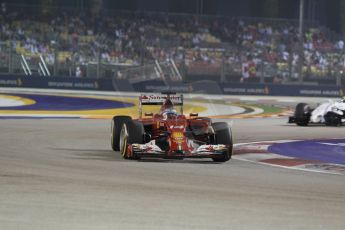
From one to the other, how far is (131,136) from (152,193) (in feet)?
12.0

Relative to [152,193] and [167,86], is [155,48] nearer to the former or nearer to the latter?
[167,86]

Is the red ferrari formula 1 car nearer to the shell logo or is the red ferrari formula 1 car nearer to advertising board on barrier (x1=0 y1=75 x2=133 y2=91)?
the shell logo

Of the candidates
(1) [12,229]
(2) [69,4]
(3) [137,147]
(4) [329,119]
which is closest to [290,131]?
(4) [329,119]

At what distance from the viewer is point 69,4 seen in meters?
46.1

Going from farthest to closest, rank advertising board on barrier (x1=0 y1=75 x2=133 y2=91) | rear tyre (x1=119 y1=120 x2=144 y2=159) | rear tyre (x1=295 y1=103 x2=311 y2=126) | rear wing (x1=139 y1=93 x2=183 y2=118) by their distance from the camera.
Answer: advertising board on barrier (x1=0 y1=75 x2=133 y2=91) < rear tyre (x1=295 y1=103 x2=311 y2=126) < rear wing (x1=139 y1=93 x2=183 y2=118) < rear tyre (x1=119 y1=120 x2=144 y2=159)

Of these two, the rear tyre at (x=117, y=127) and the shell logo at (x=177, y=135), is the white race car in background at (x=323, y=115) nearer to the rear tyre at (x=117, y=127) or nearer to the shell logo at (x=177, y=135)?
the rear tyre at (x=117, y=127)

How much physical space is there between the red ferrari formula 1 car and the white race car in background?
8218 mm

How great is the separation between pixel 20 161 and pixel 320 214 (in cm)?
515

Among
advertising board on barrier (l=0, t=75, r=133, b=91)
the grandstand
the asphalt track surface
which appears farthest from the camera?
the grandstand

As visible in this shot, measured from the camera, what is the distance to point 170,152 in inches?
475

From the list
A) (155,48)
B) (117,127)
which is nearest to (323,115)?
(117,127)

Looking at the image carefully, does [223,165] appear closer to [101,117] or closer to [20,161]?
[20,161]

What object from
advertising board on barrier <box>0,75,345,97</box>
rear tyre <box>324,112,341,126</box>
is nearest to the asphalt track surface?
rear tyre <box>324,112,341,126</box>

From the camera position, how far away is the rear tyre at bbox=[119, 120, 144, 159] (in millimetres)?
12211
